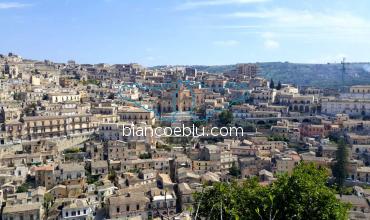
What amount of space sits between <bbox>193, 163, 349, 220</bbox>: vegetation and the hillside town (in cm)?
190

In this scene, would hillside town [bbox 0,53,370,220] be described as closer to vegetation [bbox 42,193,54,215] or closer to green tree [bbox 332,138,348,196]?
vegetation [bbox 42,193,54,215]

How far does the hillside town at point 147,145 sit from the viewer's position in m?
22.5

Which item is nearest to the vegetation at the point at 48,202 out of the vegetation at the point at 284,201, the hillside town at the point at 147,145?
the hillside town at the point at 147,145

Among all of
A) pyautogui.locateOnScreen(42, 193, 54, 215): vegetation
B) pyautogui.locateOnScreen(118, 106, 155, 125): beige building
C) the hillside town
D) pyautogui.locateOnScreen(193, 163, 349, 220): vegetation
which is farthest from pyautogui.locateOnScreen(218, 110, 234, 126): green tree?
pyautogui.locateOnScreen(193, 163, 349, 220): vegetation

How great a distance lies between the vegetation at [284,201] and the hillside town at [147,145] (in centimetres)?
190

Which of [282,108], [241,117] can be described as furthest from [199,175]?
[282,108]

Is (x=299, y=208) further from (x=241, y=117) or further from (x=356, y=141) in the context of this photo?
(x=241, y=117)

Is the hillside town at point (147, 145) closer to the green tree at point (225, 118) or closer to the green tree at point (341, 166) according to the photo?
the green tree at point (225, 118)

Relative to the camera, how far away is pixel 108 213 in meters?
21.5

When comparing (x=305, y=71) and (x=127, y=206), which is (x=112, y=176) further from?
(x=305, y=71)

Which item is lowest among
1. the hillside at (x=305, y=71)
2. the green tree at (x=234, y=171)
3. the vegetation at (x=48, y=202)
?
the vegetation at (x=48, y=202)

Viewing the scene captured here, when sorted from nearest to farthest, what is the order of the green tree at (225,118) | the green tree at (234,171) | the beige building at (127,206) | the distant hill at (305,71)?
the beige building at (127,206) → the green tree at (234,171) → the green tree at (225,118) → the distant hill at (305,71)

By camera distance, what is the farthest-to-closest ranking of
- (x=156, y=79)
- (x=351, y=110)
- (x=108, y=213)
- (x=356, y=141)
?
(x=156, y=79)
(x=351, y=110)
(x=356, y=141)
(x=108, y=213)

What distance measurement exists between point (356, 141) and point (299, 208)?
23.2 m
